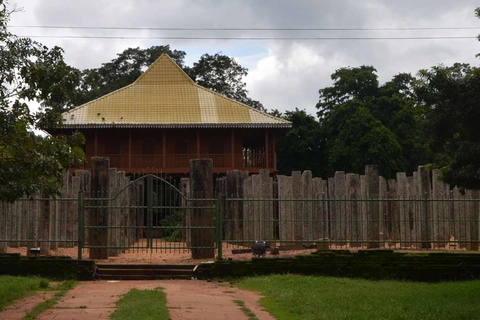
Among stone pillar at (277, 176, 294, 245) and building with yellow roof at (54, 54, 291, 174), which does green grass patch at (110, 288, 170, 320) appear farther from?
building with yellow roof at (54, 54, 291, 174)

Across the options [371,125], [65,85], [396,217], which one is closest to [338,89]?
[371,125]

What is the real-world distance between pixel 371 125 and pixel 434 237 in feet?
71.6

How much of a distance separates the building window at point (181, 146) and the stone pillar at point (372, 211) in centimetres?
2076

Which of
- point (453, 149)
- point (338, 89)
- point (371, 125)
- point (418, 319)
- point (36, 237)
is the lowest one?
point (418, 319)

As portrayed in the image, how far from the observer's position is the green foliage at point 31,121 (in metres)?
9.95

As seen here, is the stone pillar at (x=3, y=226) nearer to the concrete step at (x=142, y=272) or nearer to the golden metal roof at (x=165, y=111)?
the concrete step at (x=142, y=272)

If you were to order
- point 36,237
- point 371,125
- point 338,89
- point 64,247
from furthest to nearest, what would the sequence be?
point 338,89
point 371,125
point 64,247
point 36,237

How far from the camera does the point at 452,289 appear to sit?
12.2 m

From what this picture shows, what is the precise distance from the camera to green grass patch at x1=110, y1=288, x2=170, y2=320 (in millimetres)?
→ 9320

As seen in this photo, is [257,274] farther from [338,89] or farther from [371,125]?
[338,89]

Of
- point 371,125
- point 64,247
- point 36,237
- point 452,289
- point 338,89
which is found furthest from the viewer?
point 338,89

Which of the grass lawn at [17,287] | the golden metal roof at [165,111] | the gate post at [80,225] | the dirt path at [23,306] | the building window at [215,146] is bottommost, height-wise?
the dirt path at [23,306]

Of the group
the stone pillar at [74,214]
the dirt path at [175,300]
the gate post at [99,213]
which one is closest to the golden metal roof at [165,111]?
the stone pillar at [74,214]

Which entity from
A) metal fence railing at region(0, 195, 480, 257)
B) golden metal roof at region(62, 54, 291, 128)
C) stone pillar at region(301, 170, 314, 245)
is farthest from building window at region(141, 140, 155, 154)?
stone pillar at region(301, 170, 314, 245)
